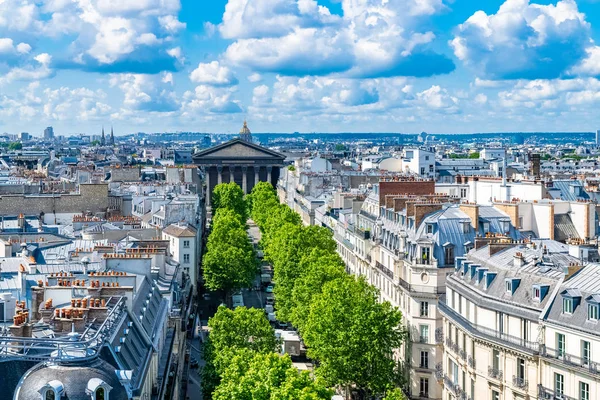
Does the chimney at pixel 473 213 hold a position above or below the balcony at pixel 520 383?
above

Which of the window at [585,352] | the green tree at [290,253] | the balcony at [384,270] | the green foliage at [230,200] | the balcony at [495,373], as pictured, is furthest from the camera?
the green foliage at [230,200]

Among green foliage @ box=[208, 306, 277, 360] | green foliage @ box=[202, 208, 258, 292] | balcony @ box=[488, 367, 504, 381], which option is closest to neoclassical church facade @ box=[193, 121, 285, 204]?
green foliage @ box=[202, 208, 258, 292]

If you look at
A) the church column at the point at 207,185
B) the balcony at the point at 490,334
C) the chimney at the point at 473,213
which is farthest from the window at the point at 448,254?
the church column at the point at 207,185

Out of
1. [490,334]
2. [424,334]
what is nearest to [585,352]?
[490,334]

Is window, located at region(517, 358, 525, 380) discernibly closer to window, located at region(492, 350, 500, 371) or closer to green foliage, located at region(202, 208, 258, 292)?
window, located at region(492, 350, 500, 371)

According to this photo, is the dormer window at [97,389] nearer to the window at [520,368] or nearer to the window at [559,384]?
the window at [559,384]

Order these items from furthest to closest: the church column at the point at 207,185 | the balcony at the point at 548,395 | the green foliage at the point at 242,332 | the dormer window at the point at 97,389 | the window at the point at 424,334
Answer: the church column at the point at 207,185, the window at the point at 424,334, the green foliage at the point at 242,332, the balcony at the point at 548,395, the dormer window at the point at 97,389
